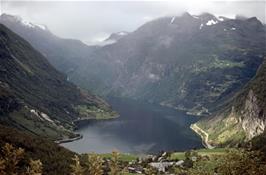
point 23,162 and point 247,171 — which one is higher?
point 23,162

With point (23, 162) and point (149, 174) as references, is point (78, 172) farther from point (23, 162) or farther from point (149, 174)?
point (23, 162)

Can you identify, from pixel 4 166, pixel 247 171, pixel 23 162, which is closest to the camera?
pixel 4 166

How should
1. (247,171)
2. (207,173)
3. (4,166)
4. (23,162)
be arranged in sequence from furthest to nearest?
(23,162)
(207,173)
(247,171)
(4,166)

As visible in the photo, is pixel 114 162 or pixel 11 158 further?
pixel 114 162

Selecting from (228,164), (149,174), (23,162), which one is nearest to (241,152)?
(228,164)

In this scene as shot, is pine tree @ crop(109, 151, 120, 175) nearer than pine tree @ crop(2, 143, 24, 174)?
No

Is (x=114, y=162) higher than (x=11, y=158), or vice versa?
(x=11, y=158)

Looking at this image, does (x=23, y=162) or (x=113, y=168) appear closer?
(x=113, y=168)

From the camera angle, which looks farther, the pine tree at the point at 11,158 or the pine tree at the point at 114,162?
the pine tree at the point at 114,162

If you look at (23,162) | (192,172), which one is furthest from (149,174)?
(23,162)
